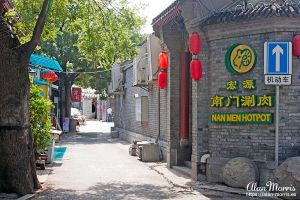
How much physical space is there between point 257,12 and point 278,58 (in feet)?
3.60

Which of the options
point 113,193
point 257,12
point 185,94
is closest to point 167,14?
point 185,94

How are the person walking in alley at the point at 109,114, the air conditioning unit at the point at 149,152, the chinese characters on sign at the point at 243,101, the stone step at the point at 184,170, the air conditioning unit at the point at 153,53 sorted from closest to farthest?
the chinese characters on sign at the point at 243,101, the stone step at the point at 184,170, the air conditioning unit at the point at 149,152, the air conditioning unit at the point at 153,53, the person walking in alley at the point at 109,114

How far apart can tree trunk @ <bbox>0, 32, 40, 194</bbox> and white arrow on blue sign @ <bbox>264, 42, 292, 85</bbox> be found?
525cm

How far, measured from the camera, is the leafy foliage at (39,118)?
41.9 ft

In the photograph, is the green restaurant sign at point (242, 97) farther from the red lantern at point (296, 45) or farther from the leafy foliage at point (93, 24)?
the leafy foliage at point (93, 24)

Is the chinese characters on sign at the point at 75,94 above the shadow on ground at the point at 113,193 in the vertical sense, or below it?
above

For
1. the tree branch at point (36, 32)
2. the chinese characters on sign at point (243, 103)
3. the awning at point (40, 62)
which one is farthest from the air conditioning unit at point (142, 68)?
the tree branch at point (36, 32)

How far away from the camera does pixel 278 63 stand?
10.1 metres

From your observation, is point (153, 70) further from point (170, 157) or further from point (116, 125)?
point (116, 125)

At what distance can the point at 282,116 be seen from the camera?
10.2m

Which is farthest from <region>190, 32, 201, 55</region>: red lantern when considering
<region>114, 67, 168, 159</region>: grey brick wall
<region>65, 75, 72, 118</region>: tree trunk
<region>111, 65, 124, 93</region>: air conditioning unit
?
<region>65, 75, 72, 118</region>: tree trunk

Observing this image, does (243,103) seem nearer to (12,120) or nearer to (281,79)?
(281,79)

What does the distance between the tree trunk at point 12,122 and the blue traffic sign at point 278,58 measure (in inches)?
207

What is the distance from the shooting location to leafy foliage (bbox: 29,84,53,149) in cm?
1276
